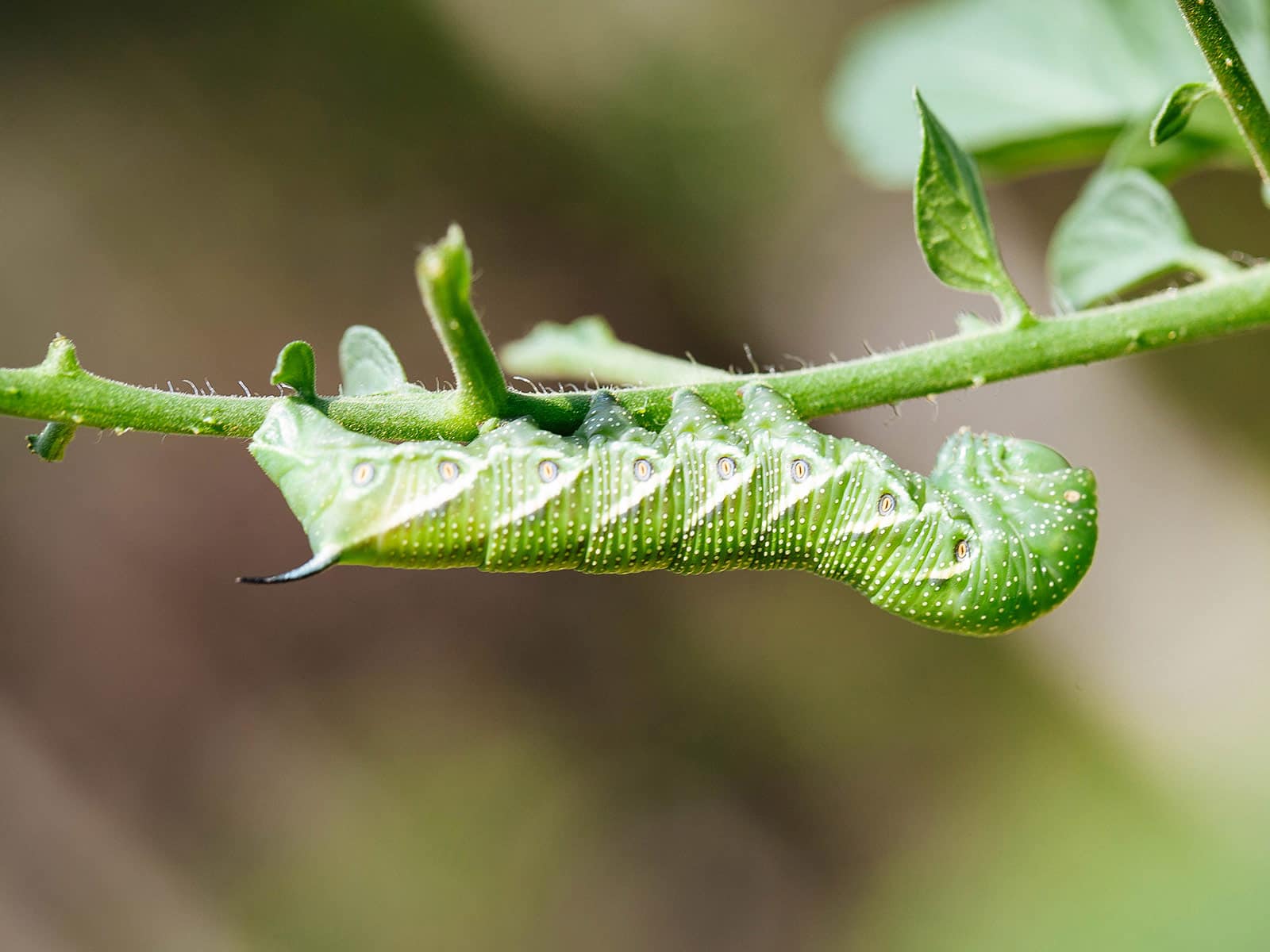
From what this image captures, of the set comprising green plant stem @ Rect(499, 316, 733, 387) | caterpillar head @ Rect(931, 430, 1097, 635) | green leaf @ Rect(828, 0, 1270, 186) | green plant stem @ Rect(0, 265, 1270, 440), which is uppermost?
green leaf @ Rect(828, 0, 1270, 186)

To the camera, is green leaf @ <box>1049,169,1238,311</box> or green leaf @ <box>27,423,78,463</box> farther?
green leaf @ <box>1049,169,1238,311</box>

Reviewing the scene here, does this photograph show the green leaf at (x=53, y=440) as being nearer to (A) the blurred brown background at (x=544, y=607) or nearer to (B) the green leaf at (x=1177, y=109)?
(B) the green leaf at (x=1177, y=109)

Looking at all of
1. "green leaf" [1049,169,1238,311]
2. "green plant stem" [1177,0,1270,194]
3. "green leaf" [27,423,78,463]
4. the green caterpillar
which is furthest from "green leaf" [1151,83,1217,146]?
"green leaf" [27,423,78,463]

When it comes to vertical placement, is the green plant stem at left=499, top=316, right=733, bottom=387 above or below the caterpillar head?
above

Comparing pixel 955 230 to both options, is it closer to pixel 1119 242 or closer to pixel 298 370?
pixel 1119 242

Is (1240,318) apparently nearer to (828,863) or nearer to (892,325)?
(892,325)

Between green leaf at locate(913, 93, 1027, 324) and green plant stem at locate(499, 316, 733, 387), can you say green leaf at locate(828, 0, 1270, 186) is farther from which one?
green plant stem at locate(499, 316, 733, 387)

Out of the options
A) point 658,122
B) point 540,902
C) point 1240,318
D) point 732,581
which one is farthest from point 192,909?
point 1240,318
